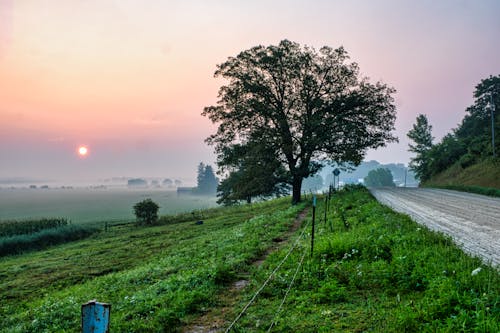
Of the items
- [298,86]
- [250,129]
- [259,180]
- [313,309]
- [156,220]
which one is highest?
[298,86]

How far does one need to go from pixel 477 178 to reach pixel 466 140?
70.1 feet

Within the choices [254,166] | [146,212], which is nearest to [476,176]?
[254,166]

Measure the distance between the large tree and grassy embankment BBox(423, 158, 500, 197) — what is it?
10906mm

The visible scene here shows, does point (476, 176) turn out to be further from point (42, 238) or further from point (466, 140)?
point (42, 238)

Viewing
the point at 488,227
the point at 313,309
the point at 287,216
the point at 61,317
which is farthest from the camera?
the point at 287,216

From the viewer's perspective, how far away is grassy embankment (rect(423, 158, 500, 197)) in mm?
33156

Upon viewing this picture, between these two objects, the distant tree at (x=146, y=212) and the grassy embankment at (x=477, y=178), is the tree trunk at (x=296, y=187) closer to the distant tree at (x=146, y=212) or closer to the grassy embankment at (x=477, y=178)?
the grassy embankment at (x=477, y=178)

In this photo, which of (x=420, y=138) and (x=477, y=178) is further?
(x=420, y=138)

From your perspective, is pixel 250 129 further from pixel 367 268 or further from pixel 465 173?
pixel 465 173

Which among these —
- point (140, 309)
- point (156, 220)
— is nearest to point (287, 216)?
point (140, 309)

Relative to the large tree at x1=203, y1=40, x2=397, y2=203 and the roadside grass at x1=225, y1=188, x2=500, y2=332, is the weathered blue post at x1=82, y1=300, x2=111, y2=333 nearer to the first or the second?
the roadside grass at x1=225, y1=188, x2=500, y2=332

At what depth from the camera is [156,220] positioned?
44.6 m

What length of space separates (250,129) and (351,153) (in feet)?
38.0

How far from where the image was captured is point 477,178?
40062 millimetres
